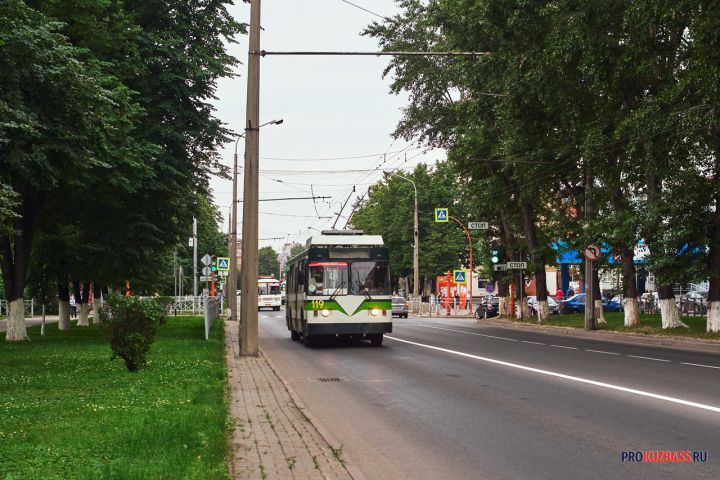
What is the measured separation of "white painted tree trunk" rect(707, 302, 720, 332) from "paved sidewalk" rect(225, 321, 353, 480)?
1817 cm

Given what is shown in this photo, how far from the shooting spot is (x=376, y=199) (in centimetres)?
9388

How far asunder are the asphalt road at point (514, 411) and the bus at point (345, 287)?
3.35m

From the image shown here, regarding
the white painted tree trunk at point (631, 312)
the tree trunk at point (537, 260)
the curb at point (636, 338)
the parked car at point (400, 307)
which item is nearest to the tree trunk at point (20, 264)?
the curb at point (636, 338)

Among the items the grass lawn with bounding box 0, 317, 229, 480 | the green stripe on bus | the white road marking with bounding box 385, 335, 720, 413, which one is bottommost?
the white road marking with bounding box 385, 335, 720, 413

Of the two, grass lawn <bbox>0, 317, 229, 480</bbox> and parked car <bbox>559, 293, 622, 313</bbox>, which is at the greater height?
parked car <bbox>559, 293, 622, 313</bbox>

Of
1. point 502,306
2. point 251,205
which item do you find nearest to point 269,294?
point 502,306

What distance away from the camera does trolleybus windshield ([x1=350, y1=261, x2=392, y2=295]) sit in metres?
24.2

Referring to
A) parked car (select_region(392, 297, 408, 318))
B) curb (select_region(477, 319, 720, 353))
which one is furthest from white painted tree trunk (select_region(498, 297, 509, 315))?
curb (select_region(477, 319, 720, 353))

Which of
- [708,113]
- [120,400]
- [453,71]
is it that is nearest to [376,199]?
[453,71]

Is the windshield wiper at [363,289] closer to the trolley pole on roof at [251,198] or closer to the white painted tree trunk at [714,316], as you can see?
the trolley pole on roof at [251,198]

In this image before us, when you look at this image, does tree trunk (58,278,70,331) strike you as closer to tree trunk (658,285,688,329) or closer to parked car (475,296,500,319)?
tree trunk (658,285,688,329)

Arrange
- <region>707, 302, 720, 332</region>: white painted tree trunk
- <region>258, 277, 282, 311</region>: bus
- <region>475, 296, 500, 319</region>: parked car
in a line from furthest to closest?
<region>258, 277, 282, 311</region>: bus < <region>475, 296, 500, 319</region>: parked car < <region>707, 302, 720, 332</region>: white painted tree trunk

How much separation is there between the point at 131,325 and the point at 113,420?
6031 millimetres

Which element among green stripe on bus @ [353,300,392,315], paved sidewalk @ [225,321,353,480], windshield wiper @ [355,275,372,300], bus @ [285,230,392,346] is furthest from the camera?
windshield wiper @ [355,275,372,300]
